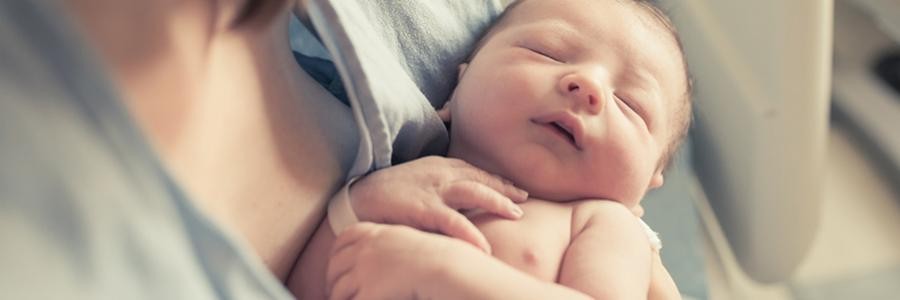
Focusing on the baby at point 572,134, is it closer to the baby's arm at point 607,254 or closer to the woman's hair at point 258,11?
the baby's arm at point 607,254

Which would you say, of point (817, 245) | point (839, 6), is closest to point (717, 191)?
point (817, 245)

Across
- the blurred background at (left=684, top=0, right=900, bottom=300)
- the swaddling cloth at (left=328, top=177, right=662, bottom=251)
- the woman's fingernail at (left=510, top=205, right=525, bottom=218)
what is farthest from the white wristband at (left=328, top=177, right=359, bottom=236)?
the blurred background at (left=684, top=0, right=900, bottom=300)

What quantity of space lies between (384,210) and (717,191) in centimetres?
48

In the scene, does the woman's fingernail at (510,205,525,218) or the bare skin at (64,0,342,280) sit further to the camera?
the woman's fingernail at (510,205,525,218)

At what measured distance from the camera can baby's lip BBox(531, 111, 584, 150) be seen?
69 centimetres

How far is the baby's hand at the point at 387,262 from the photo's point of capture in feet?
1.77

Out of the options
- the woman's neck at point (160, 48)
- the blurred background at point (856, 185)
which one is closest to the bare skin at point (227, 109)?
the woman's neck at point (160, 48)

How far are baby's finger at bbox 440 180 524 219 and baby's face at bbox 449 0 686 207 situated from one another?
0.08 metres

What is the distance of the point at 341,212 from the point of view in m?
0.59

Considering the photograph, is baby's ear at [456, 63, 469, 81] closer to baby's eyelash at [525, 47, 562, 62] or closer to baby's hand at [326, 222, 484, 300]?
baby's eyelash at [525, 47, 562, 62]

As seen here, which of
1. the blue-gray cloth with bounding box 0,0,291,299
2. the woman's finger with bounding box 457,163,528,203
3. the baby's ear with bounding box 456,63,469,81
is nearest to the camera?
the blue-gray cloth with bounding box 0,0,291,299

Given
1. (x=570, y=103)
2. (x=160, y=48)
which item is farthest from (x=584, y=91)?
(x=160, y=48)

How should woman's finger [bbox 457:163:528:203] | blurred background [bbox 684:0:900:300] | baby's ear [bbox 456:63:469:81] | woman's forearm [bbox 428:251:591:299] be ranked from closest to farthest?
woman's forearm [bbox 428:251:591:299] → woman's finger [bbox 457:163:528:203] → baby's ear [bbox 456:63:469:81] → blurred background [bbox 684:0:900:300]

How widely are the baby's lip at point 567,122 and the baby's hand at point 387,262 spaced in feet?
0.53
